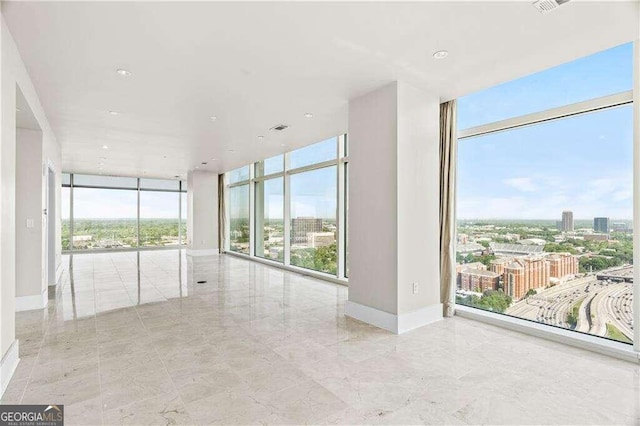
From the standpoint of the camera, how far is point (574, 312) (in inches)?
139

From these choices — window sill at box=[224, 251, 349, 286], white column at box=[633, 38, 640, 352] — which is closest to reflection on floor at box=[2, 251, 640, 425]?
white column at box=[633, 38, 640, 352]

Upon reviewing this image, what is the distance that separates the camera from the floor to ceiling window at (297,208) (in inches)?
260

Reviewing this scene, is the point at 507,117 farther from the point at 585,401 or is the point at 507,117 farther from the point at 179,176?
the point at 179,176

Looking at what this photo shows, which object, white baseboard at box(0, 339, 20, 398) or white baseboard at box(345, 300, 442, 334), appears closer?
white baseboard at box(0, 339, 20, 398)

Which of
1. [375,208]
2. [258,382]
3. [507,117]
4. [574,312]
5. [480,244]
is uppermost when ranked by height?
[507,117]

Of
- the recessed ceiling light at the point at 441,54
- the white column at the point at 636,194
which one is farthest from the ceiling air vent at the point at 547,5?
the white column at the point at 636,194

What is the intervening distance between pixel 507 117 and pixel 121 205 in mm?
13374

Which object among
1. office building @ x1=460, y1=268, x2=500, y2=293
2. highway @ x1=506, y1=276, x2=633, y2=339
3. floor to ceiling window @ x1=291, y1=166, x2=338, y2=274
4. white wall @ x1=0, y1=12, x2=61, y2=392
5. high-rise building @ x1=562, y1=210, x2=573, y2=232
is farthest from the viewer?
floor to ceiling window @ x1=291, y1=166, x2=338, y2=274

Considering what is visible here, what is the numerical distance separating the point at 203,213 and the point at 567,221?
33.5 feet

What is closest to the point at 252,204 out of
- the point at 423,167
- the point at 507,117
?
the point at 423,167

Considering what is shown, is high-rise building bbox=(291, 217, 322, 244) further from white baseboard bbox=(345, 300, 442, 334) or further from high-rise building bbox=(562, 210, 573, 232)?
high-rise building bbox=(562, 210, 573, 232)

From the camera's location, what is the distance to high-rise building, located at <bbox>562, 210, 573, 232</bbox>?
361cm
